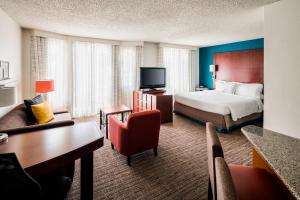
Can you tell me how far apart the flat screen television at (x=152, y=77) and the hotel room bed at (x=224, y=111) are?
104 centimetres

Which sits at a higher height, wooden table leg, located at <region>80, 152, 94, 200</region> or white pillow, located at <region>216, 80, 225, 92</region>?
white pillow, located at <region>216, 80, 225, 92</region>

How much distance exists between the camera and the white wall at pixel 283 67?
2.34 m

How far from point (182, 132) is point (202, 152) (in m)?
1.00

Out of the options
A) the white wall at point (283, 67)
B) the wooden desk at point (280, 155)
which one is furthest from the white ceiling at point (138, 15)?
the wooden desk at point (280, 155)

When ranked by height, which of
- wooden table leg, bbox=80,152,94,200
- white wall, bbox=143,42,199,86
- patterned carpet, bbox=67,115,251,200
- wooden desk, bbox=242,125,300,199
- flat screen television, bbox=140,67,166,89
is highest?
white wall, bbox=143,42,199,86

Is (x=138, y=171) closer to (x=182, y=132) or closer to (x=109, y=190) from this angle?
(x=109, y=190)

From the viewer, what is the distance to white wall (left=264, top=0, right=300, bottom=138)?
2340mm

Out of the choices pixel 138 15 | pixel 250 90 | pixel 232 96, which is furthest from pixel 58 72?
pixel 250 90

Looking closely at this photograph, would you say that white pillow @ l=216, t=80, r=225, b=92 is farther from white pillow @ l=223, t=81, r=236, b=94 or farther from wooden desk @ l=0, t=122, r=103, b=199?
wooden desk @ l=0, t=122, r=103, b=199

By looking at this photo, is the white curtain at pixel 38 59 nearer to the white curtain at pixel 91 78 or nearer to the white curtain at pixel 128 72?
the white curtain at pixel 91 78

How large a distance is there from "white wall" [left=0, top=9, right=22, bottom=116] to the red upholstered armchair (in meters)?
2.01

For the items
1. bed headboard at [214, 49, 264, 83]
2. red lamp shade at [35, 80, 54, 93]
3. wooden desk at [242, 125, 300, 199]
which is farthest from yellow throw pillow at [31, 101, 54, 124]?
bed headboard at [214, 49, 264, 83]

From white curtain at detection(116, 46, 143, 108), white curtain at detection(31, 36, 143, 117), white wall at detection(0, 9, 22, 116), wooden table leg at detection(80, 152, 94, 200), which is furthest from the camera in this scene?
white curtain at detection(116, 46, 143, 108)

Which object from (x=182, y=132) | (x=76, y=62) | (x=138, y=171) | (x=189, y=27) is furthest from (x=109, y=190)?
(x=76, y=62)
